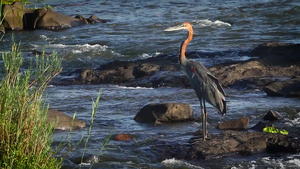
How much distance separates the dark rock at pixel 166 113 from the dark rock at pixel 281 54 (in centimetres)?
484

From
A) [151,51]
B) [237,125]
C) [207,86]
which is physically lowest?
[151,51]

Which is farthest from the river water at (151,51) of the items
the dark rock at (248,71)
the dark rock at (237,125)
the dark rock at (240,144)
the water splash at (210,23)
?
the dark rock at (248,71)

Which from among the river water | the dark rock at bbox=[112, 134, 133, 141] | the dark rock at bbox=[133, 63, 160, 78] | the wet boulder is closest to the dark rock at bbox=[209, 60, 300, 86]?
the river water

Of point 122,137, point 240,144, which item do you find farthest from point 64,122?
point 240,144

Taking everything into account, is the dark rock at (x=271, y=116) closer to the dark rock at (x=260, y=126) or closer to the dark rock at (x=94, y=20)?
the dark rock at (x=260, y=126)

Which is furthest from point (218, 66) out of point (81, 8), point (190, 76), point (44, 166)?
point (81, 8)

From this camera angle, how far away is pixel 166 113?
10.4 metres

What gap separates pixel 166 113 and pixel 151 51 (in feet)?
29.6

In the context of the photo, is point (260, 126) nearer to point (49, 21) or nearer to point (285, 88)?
point (285, 88)

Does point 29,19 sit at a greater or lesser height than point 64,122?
lesser

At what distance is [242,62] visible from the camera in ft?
48.6

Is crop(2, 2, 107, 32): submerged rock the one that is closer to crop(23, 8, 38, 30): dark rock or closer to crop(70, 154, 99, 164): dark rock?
crop(23, 8, 38, 30): dark rock

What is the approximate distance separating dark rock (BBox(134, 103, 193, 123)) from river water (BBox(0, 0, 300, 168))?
0.17 m

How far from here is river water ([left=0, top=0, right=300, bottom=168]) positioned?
8.84 meters
